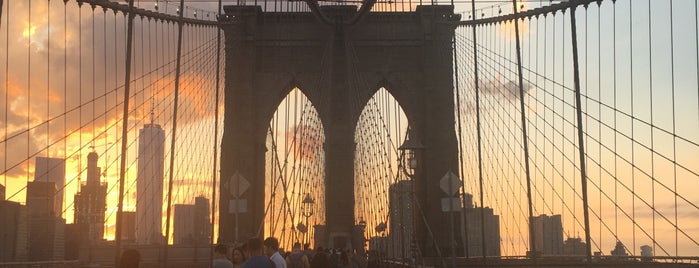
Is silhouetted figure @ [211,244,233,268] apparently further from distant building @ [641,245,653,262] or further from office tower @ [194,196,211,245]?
office tower @ [194,196,211,245]

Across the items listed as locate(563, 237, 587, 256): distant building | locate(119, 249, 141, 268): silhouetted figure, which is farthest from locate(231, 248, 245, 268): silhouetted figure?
locate(563, 237, 587, 256): distant building

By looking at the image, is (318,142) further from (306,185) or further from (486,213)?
(486,213)

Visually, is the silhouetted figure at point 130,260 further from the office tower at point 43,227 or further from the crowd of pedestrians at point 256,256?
the office tower at point 43,227

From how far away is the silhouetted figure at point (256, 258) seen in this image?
772cm

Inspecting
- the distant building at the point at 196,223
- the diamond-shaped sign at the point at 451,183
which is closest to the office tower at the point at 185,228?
the distant building at the point at 196,223

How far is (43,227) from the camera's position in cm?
3803

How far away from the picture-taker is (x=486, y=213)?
36.4 m

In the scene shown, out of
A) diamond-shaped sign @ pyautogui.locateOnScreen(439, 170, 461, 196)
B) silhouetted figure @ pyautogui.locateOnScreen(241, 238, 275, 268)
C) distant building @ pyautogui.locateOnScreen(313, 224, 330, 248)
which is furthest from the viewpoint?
distant building @ pyautogui.locateOnScreen(313, 224, 330, 248)

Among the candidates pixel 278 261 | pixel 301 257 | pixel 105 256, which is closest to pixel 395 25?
pixel 105 256

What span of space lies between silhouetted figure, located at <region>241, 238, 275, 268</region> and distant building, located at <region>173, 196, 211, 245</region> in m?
24.5

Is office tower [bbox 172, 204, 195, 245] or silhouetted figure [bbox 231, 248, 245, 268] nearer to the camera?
silhouetted figure [bbox 231, 248, 245, 268]

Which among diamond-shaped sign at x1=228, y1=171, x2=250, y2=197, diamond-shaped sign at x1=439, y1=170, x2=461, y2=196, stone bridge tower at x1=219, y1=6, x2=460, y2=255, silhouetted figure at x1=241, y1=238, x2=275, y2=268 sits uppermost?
stone bridge tower at x1=219, y1=6, x2=460, y2=255

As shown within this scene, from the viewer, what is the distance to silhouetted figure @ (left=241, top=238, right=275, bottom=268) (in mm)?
7723

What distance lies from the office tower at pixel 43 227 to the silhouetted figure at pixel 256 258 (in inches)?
927
